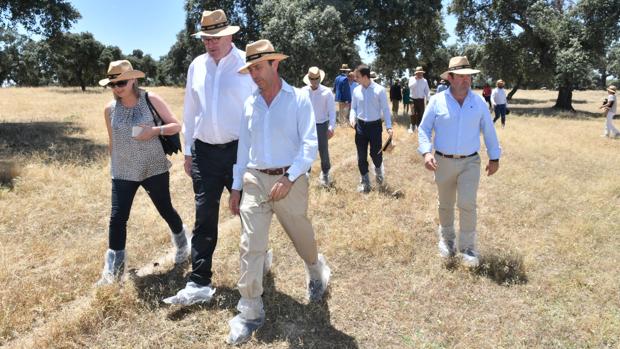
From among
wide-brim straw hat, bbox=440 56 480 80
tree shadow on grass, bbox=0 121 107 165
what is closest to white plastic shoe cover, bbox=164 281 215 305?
wide-brim straw hat, bbox=440 56 480 80

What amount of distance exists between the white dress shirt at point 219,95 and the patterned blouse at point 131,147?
2.21 ft

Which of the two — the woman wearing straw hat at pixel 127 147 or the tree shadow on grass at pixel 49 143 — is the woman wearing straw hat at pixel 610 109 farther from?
the woman wearing straw hat at pixel 127 147

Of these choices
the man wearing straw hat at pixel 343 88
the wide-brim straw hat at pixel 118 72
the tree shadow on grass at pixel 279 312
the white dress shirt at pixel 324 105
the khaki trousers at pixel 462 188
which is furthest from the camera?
the man wearing straw hat at pixel 343 88

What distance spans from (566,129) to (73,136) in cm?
1752

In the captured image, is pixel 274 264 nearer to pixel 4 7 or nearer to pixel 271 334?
pixel 271 334

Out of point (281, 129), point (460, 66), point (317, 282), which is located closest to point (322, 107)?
point (460, 66)

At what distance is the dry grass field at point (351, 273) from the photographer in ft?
12.5

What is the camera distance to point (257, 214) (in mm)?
3605

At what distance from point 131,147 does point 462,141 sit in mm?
3290

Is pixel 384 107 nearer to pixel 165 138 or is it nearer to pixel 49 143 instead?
pixel 165 138

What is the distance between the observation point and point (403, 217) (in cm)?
673

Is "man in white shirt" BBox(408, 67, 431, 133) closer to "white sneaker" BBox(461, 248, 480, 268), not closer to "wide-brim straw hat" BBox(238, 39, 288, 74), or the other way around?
"white sneaker" BBox(461, 248, 480, 268)

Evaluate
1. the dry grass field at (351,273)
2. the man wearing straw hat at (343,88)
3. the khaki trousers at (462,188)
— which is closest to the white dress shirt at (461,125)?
the khaki trousers at (462,188)

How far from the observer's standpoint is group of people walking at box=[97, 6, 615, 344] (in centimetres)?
355
